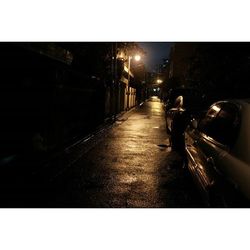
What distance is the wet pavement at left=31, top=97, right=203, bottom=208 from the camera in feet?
17.3

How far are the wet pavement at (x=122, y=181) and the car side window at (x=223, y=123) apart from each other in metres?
1.40

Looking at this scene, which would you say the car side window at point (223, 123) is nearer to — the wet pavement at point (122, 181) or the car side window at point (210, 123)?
the car side window at point (210, 123)

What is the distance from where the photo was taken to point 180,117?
9.55 meters

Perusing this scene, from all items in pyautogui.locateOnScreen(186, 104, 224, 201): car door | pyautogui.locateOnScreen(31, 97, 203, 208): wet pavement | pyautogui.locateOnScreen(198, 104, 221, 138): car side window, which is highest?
pyautogui.locateOnScreen(198, 104, 221, 138): car side window

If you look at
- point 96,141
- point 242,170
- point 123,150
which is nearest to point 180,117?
point 123,150

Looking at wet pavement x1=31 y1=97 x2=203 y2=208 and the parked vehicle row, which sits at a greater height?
the parked vehicle row

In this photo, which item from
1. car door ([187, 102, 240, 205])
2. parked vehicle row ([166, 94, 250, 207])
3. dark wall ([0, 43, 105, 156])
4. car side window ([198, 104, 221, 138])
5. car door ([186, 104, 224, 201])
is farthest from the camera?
dark wall ([0, 43, 105, 156])

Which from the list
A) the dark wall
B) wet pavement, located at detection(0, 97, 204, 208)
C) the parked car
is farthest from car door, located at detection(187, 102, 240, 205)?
the dark wall

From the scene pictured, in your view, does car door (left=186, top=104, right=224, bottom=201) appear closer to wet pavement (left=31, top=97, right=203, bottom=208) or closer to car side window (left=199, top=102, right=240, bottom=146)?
car side window (left=199, top=102, right=240, bottom=146)

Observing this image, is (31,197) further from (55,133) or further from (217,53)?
(217,53)

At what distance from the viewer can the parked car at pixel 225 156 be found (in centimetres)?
304

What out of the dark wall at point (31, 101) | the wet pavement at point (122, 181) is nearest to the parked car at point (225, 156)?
the wet pavement at point (122, 181)

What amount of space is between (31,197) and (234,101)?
3653 mm

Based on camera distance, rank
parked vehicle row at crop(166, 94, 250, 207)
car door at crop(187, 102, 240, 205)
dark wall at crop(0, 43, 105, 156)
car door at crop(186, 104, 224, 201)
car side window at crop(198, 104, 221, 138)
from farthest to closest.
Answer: dark wall at crop(0, 43, 105, 156) < car side window at crop(198, 104, 221, 138) < car door at crop(186, 104, 224, 201) < car door at crop(187, 102, 240, 205) < parked vehicle row at crop(166, 94, 250, 207)
